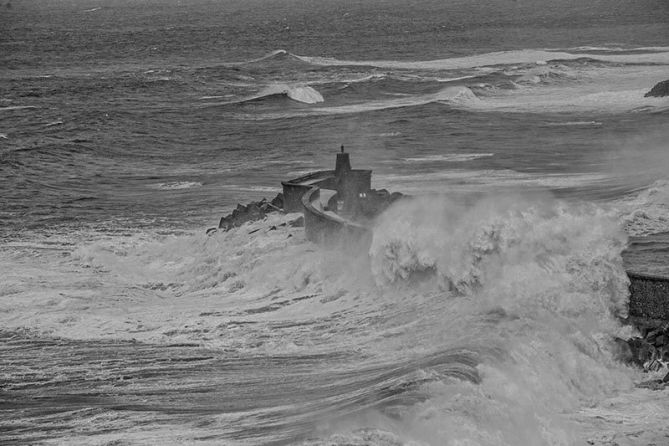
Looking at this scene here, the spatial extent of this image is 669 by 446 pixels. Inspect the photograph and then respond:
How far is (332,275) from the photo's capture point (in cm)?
2533

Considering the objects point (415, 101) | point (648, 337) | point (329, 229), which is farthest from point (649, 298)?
point (415, 101)

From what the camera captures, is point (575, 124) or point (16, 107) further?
→ point (16, 107)

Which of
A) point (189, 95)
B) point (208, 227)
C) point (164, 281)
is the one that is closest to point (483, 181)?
point (208, 227)

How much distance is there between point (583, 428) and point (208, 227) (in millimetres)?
18081

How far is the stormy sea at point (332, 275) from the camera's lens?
693 inches

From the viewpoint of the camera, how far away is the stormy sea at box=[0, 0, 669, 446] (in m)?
17.6

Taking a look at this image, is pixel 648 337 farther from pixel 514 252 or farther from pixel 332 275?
pixel 332 275

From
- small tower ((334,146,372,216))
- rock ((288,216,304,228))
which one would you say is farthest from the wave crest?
small tower ((334,146,372,216))

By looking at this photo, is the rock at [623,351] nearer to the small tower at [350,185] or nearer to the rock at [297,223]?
the rock at [297,223]

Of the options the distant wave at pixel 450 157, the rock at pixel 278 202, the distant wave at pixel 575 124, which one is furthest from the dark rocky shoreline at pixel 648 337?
the distant wave at pixel 575 124

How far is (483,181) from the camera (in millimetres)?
38844

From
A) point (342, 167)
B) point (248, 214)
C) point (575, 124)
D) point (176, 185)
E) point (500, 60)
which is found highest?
point (342, 167)

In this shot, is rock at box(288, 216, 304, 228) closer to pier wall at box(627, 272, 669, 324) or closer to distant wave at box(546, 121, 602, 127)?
pier wall at box(627, 272, 669, 324)

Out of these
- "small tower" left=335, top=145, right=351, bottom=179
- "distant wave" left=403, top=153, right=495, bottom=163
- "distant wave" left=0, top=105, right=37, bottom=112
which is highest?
"small tower" left=335, top=145, right=351, bottom=179
